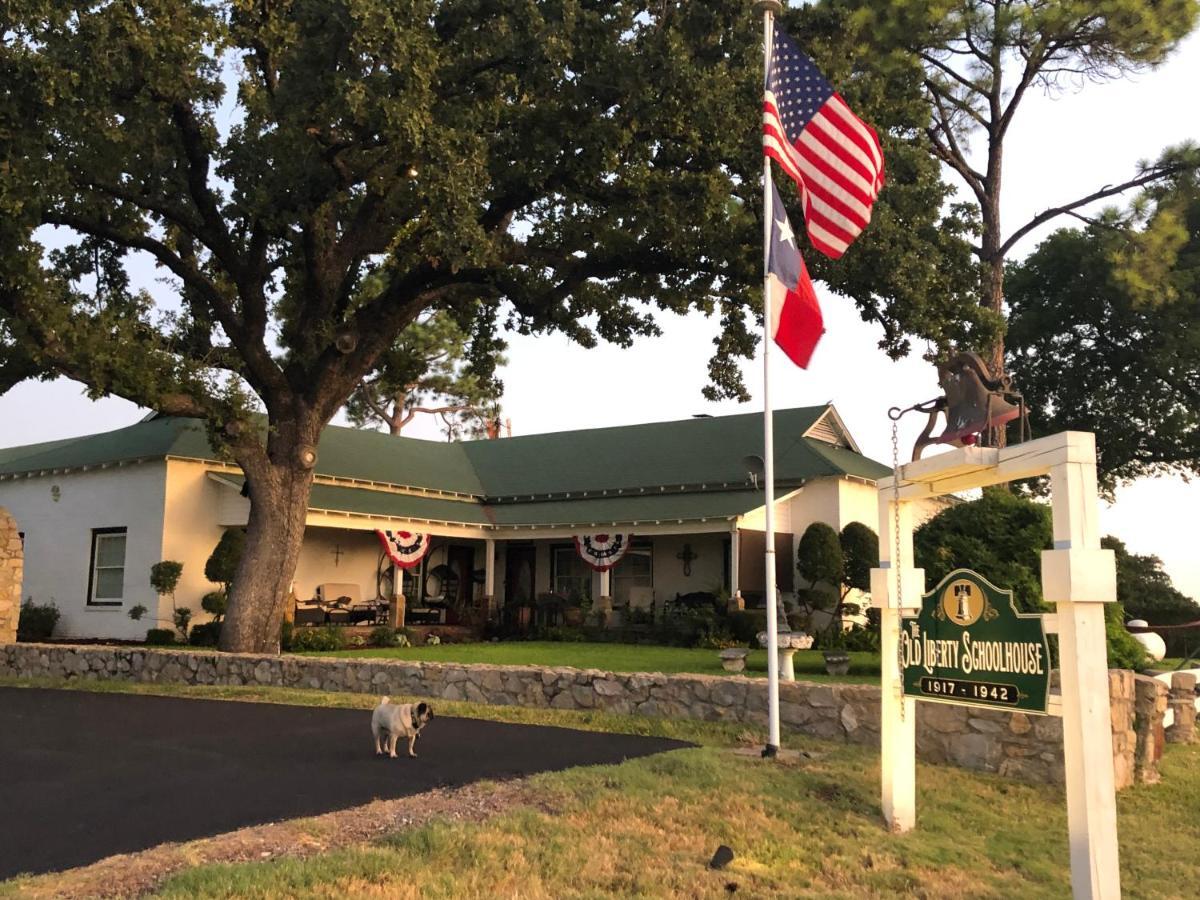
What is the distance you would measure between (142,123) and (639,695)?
967cm

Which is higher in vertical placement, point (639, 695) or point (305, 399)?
point (305, 399)

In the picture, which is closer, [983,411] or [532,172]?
[983,411]

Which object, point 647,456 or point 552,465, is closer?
point 647,456

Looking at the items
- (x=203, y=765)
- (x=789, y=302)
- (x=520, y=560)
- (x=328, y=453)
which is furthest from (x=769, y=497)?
(x=520, y=560)

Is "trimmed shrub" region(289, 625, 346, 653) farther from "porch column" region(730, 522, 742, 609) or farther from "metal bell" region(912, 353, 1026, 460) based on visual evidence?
"metal bell" region(912, 353, 1026, 460)

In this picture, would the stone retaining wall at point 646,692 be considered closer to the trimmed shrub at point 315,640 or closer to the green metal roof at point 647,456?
the trimmed shrub at point 315,640

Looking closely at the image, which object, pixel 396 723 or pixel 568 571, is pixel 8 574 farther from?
pixel 568 571

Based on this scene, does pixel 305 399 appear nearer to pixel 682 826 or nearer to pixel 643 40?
pixel 643 40

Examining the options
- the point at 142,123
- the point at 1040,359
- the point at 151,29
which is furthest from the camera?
the point at 1040,359

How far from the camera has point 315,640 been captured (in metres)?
18.9

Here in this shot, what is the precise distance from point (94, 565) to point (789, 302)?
17924mm

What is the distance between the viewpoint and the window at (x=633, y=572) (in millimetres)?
24234

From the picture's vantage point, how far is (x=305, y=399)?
609 inches

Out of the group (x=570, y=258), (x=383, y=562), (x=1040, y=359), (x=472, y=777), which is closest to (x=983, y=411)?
(x=472, y=777)
